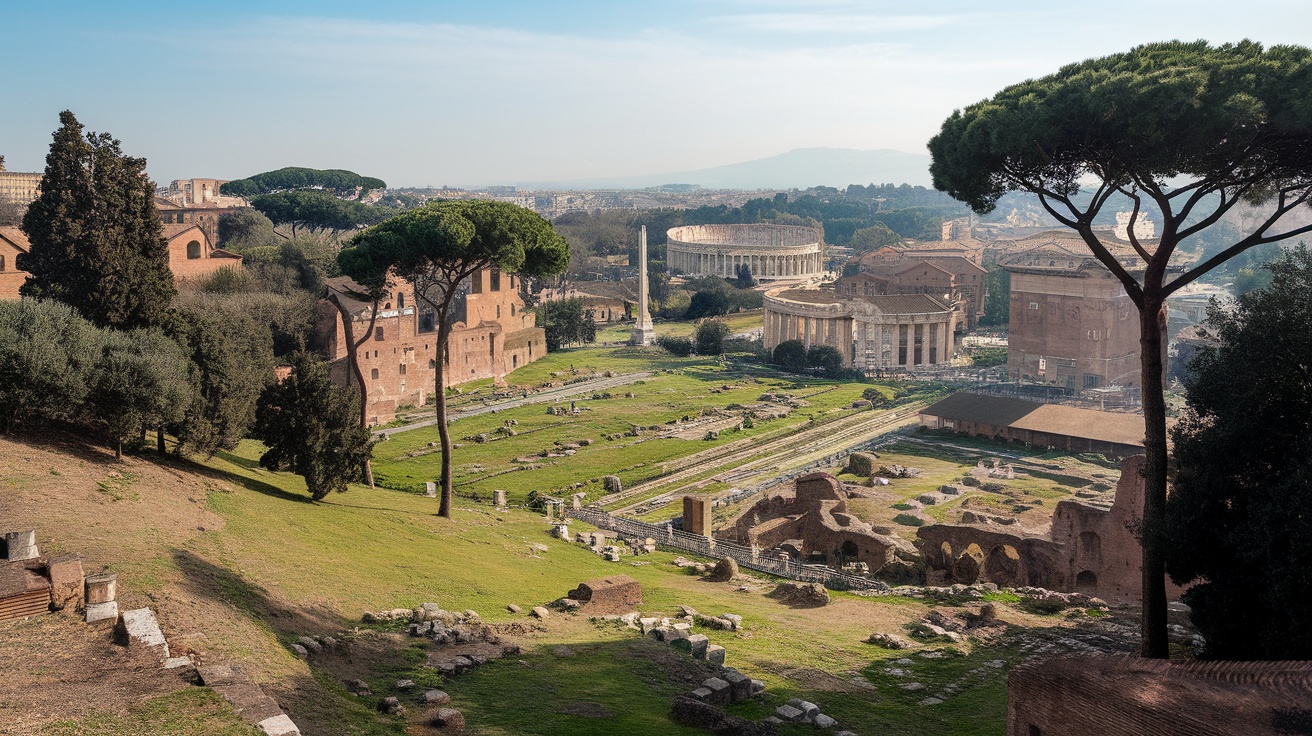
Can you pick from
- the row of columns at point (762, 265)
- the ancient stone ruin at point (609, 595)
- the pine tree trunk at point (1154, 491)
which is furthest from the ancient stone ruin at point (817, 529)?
the row of columns at point (762, 265)

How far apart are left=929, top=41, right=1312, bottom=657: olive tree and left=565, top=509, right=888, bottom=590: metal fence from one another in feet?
28.8

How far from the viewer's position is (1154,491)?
14102 millimetres

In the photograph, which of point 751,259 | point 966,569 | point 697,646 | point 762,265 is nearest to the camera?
point 697,646

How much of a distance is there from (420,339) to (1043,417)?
27637mm

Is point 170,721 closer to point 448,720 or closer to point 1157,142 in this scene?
point 448,720

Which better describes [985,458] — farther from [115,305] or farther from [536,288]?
[536,288]

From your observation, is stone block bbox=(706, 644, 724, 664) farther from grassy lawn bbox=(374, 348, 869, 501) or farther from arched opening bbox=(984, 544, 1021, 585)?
grassy lawn bbox=(374, 348, 869, 501)

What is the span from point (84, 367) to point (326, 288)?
28.5 m

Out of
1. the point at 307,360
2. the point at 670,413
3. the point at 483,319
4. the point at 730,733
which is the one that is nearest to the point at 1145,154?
the point at 730,733

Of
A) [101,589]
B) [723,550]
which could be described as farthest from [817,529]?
[101,589]

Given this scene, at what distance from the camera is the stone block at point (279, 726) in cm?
911

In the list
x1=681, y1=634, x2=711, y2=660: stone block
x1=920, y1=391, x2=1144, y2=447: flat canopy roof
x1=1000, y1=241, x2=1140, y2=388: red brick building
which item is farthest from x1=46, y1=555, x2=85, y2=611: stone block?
x1=1000, y1=241, x2=1140, y2=388: red brick building

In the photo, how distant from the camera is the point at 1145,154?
14016 millimetres

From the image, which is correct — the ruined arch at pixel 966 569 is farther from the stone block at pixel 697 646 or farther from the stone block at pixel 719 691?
the stone block at pixel 719 691
